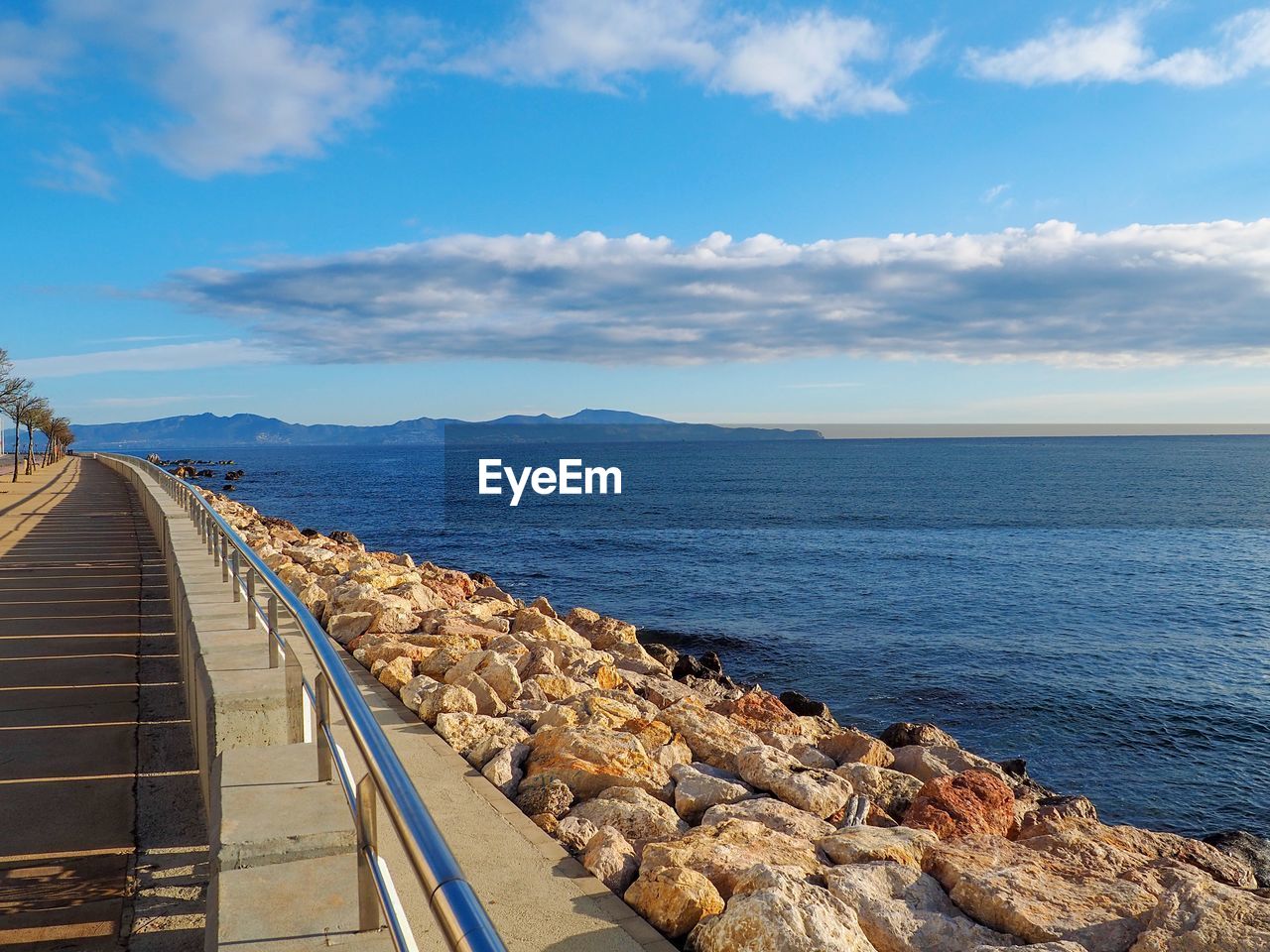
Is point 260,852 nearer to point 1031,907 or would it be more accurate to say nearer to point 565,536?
point 1031,907

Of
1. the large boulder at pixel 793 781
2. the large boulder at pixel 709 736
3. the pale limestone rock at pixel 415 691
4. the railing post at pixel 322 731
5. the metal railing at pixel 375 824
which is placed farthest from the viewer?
the large boulder at pixel 709 736

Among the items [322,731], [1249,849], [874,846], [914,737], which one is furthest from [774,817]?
[914,737]

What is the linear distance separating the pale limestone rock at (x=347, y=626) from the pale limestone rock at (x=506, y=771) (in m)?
3.88

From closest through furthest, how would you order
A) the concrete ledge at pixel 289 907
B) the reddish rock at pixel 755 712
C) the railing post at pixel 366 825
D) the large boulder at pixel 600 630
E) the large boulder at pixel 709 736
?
the railing post at pixel 366 825 < the concrete ledge at pixel 289 907 < the large boulder at pixel 709 736 < the reddish rock at pixel 755 712 < the large boulder at pixel 600 630

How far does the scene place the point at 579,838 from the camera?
521 centimetres

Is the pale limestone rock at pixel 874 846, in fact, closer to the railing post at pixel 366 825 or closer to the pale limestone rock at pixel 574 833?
the pale limestone rock at pixel 574 833

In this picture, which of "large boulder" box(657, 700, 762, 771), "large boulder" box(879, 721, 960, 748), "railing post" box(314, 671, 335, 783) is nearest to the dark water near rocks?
"large boulder" box(879, 721, 960, 748)

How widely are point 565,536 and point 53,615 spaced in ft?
116

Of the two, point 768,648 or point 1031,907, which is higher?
point 1031,907

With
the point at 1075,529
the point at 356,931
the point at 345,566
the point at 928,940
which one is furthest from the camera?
the point at 1075,529

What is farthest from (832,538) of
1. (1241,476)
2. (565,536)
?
(1241,476)

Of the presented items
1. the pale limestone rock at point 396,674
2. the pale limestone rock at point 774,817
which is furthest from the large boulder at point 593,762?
the pale limestone rock at point 396,674

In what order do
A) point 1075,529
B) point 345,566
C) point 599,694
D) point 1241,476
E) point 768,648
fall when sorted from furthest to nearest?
point 1241,476 < point 1075,529 < point 768,648 < point 345,566 < point 599,694

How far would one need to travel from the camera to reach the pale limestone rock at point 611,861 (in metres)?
4.66
